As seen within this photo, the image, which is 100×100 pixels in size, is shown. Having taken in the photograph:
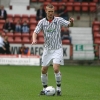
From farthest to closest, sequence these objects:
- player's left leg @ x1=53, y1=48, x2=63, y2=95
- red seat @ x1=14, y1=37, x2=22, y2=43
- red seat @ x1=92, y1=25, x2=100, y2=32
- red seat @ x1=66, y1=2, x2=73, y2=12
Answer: red seat @ x1=66, y1=2, x2=73, y2=12 → red seat @ x1=92, y1=25, x2=100, y2=32 → red seat @ x1=14, y1=37, x2=22, y2=43 → player's left leg @ x1=53, y1=48, x2=63, y2=95

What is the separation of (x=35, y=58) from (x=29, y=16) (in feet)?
20.5

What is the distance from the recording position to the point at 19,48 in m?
28.9

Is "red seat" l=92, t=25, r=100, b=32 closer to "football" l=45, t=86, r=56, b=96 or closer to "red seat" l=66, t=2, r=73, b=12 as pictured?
"red seat" l=66, t=2, r=73, b=12

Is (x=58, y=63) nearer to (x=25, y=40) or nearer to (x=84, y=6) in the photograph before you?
(x=25, y=40)

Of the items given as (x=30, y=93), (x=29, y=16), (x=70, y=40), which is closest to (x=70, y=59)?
(x=70, y=40)

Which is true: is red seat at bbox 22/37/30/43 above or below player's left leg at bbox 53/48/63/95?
below

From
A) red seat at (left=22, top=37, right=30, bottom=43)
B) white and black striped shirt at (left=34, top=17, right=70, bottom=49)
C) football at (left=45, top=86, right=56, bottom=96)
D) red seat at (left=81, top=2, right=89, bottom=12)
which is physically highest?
red seat at (left=81, top=2, right=89, bottom=12)

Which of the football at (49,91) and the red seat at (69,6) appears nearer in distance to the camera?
the football at (49,91)

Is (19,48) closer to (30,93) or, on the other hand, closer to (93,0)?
(93,0)

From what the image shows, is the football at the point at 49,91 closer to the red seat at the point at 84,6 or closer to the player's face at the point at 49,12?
the player's face at the point at 49,12

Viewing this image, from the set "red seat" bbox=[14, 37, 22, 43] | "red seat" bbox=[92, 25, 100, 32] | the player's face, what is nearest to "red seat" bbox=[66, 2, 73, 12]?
"red seat" bbox=[92, 25, 100, 32]

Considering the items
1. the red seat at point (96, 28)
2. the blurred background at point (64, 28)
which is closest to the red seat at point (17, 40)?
the blurred background at point (64, 28)

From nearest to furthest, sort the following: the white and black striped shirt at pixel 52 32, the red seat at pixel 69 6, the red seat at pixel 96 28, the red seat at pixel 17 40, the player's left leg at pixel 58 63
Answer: the player's left leg at pixel 58 63 → the white and black striped shirt at pixel 52 32 → the red seat at pixel 17 40 → the red seat at pixel 96 28 → the red seat at pixel 69 6

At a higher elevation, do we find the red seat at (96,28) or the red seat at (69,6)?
the red seat at (69,6)
